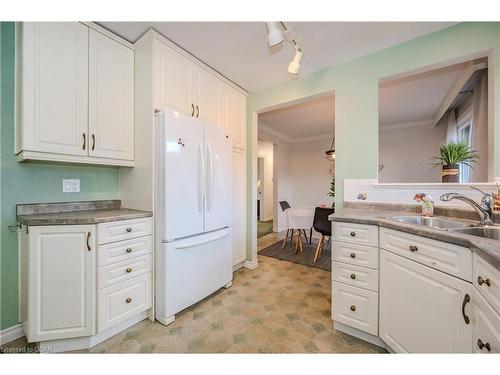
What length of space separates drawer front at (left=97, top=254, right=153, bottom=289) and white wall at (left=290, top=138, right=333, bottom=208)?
4362 mm

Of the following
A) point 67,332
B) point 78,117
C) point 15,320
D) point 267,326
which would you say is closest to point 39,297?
point 67,332

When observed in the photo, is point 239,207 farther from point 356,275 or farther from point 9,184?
point 9,184

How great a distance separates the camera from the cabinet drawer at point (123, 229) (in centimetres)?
139

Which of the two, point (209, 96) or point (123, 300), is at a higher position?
point (209, 96)

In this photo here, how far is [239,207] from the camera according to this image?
265 centimetres

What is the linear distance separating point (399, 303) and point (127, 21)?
9.04ft

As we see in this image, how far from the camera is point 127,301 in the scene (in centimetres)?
151

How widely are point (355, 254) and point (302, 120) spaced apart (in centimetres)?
315

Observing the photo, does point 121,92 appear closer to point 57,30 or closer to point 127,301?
point 57,30

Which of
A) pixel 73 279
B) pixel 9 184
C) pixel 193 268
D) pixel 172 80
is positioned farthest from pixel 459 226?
pixel 9 184

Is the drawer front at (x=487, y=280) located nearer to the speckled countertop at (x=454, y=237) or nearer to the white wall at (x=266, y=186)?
the speckled countertop at (x=454, y=237)

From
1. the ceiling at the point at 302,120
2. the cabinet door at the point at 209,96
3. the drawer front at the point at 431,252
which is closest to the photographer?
the drawer front at the point at 431,252

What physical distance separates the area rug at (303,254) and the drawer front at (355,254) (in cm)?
138

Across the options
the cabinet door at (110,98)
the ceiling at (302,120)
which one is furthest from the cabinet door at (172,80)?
the ceiling at (302,120)
